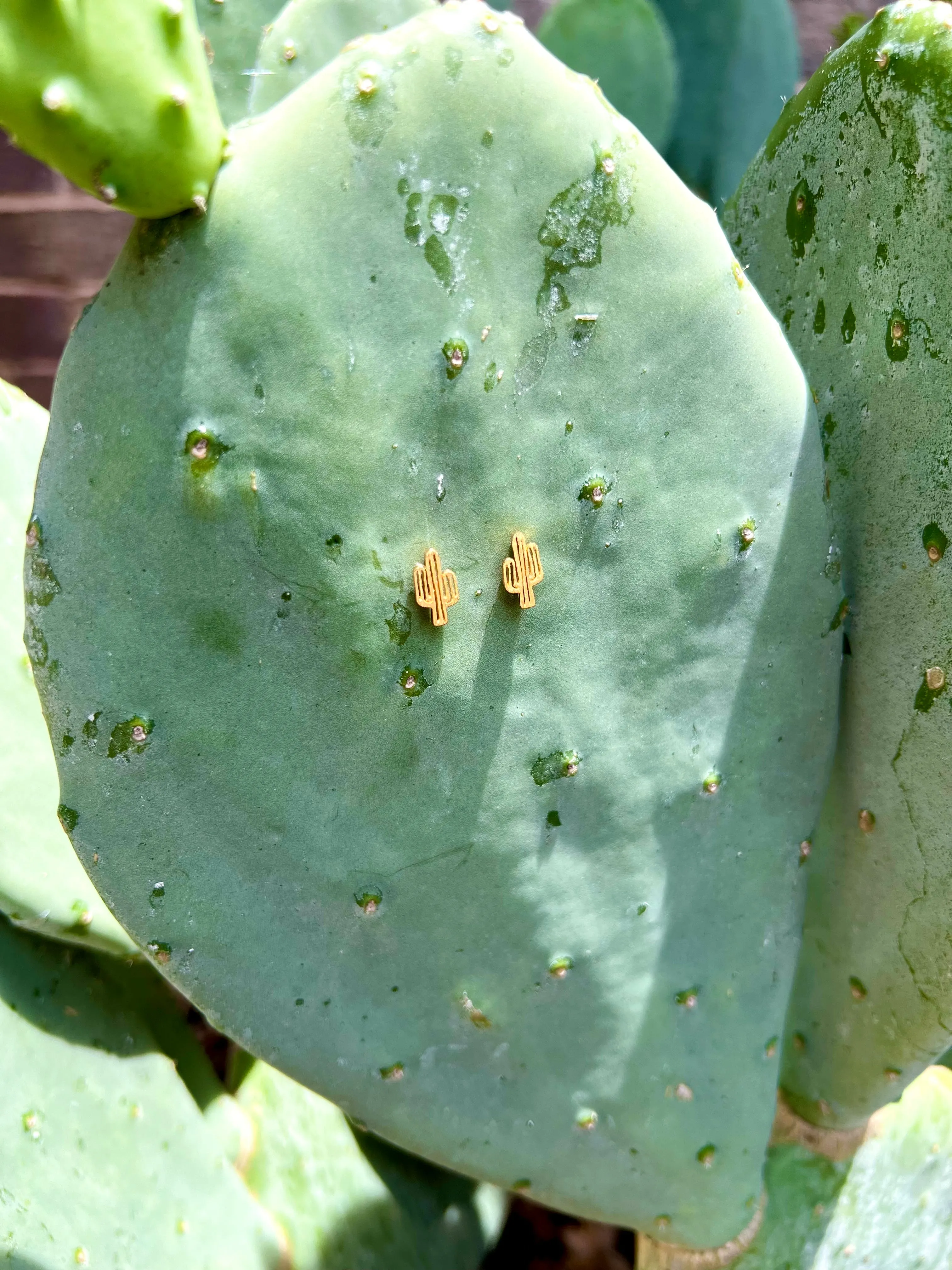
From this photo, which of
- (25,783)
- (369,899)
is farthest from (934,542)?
(25,783)

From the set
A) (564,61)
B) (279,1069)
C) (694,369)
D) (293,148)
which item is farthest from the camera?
(564,61)

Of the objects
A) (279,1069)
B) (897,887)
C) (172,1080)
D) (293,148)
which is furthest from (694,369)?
(172,1080)

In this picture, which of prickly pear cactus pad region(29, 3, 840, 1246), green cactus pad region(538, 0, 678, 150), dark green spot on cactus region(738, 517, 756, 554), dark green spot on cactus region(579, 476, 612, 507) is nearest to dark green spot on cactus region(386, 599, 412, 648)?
prickly pear cactus pad region(29, 3, 840, 1246)

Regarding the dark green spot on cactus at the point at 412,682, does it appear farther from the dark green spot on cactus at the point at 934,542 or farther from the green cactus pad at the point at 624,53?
the green cactus pad at the point at 624,53

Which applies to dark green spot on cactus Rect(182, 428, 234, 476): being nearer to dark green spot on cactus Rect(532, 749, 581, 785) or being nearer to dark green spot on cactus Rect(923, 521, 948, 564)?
dark green spot on cactus Rect(532, 749, 581, 785)

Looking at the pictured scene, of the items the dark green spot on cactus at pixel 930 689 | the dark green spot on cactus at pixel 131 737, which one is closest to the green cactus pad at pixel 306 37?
the dark green spot on cactus at pixel 131 737

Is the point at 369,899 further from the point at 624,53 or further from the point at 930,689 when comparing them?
the point at 624,53

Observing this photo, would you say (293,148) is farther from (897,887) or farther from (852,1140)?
(852,1140)
